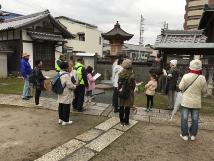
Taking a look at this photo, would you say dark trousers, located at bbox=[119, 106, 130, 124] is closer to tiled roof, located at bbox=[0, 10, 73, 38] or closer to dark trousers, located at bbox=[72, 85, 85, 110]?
dark trousers, located at bbox=[72, 85, 85, 110]

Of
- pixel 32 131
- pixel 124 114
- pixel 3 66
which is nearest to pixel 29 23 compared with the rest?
pixel 3 66

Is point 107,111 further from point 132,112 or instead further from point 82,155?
point 82,155

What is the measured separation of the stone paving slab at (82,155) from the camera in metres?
4.52

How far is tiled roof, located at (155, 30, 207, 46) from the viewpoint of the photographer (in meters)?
15.2

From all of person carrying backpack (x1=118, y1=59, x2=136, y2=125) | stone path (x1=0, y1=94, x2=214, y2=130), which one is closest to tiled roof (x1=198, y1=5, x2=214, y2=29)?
stone path (x1=0, y1=94, x2=214, y2=130)

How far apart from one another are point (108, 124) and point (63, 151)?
208 centimetres

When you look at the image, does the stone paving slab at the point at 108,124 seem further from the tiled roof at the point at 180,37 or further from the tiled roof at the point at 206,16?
the tiled roof at the point at 206,16

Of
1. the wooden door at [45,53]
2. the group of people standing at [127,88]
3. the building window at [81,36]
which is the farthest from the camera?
the building window at [81,36]

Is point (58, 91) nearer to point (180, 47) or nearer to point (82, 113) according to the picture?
point (82, 113)

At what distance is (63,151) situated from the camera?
15.8ft

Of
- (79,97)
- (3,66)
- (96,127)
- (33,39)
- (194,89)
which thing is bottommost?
(96,127)

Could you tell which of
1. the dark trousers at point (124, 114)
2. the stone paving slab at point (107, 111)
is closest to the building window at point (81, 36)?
the stone paving slab at point (107, 111)

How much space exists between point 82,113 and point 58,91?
1695 mm

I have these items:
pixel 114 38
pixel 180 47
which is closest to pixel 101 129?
pixel 180 47
